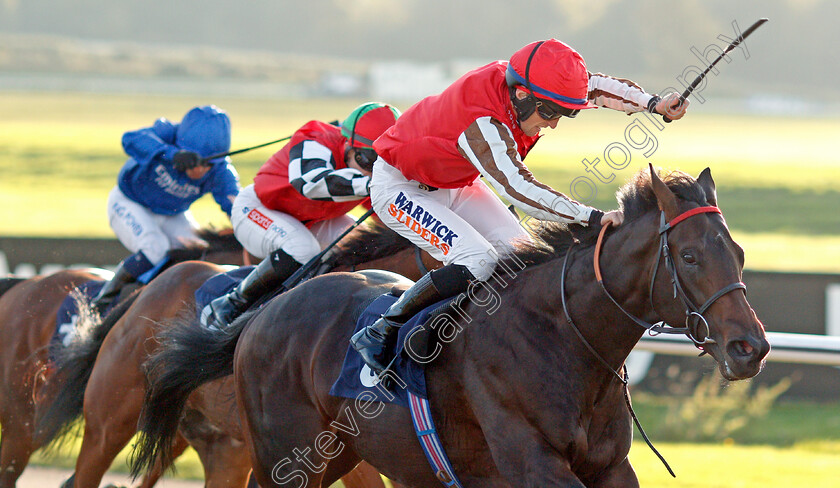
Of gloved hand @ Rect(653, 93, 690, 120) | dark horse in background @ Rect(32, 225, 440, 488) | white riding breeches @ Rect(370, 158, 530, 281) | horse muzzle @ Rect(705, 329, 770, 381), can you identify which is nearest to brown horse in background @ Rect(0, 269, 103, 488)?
dark horse in background @ Rect(32, 225, 440, 488)

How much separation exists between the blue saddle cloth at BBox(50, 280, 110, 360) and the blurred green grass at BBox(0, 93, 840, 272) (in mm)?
7158

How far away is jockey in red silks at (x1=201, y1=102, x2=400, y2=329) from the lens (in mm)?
4199

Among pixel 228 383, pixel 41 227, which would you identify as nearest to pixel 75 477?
pixel 228 383

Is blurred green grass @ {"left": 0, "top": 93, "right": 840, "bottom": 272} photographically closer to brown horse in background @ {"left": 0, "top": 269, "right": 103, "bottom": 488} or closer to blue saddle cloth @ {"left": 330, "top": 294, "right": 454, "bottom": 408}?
brown horse in background @ {"left": 0, "top": 269, "right": 103, "bottom": 488}

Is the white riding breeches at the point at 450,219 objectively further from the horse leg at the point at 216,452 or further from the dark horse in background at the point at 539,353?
the horse leg at the point at 216,452

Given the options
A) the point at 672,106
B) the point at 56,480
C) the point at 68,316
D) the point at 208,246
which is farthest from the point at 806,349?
the point at 56,480

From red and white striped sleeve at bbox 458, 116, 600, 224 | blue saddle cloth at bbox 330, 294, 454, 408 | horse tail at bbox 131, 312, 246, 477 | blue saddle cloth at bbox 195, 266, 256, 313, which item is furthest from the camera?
blue saddle cloth at bbox 195, 266, 256, 313

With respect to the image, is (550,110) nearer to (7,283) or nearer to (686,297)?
(686,297)

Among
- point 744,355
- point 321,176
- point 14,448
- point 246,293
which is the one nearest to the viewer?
point 744,355

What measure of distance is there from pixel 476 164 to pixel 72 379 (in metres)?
2.88

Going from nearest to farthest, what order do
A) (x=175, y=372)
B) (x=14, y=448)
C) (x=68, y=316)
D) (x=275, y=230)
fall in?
1. (x=175, y=372)
2. (x=275, y=230)
3. (x=14, y=448)
4. (x=68, y=316)

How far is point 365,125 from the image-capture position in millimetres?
4438

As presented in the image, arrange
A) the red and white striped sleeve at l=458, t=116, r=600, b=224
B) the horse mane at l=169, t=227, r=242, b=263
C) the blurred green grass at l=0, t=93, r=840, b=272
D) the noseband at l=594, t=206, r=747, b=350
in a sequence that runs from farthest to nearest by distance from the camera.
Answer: the blurred green grass at l=0, t=93, r=840, b=272 → the horse mane at l=169, t=227, r=242, b=263 → the red and white striped sleeve at l=458, t=116, r=600, b=224 → the noseband at l=594, t=206, r=747, b=350

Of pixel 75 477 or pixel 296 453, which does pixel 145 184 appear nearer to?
pixel 75 477
